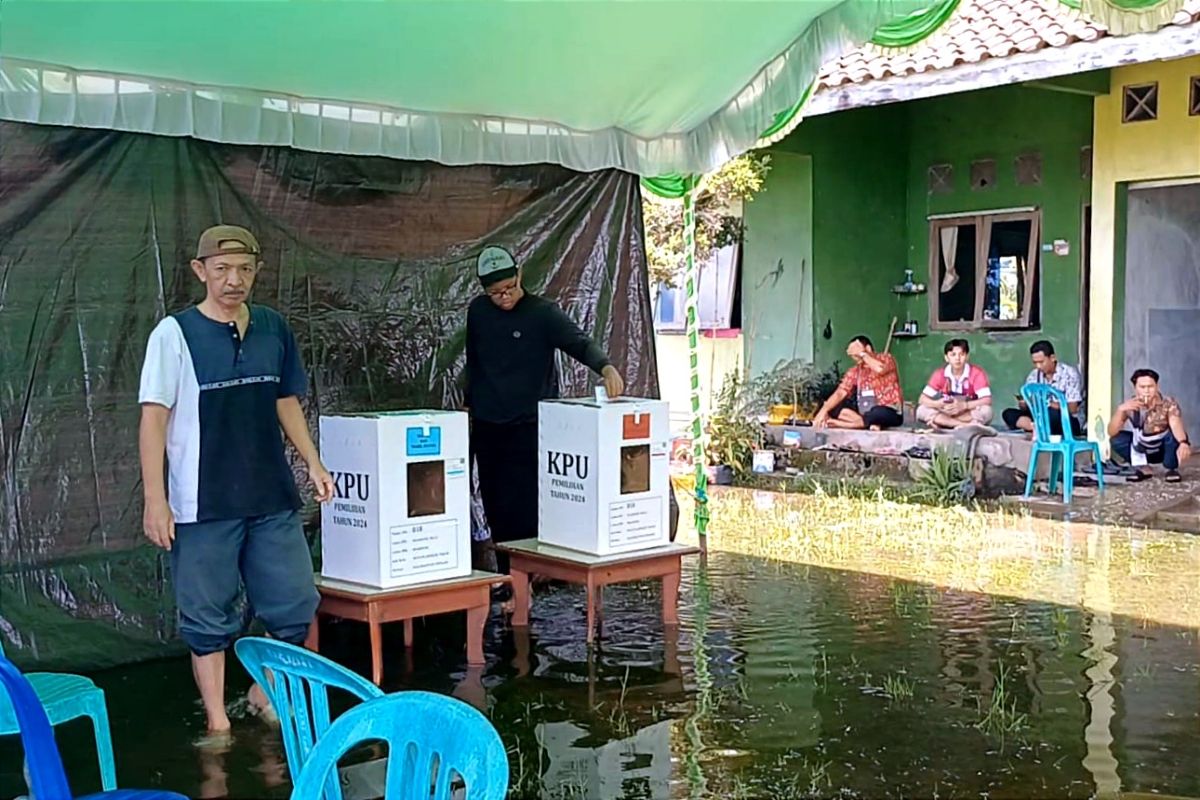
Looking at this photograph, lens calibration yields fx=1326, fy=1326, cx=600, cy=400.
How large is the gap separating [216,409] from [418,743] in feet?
7.91

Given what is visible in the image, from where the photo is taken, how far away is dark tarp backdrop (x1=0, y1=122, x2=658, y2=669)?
4883 millimetres

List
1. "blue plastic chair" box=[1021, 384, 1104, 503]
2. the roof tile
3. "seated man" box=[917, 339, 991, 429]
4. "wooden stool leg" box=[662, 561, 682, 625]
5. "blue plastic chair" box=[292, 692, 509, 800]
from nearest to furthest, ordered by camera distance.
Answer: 1. "blue plastic chair" box=[292, 692, 509, 800]
2. "wooden stool leg" box=[662, 561, 682, 625]
3. "blue plastic chair" box=[1021, 384, 1104, 503]
4. the roof tile
5. "seated man" box=[917, 339, 991, 429]

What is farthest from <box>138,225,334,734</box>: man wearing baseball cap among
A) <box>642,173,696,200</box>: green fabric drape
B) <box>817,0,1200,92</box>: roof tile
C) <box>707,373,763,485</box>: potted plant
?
<box>707,373,763,485</box>: potted plant

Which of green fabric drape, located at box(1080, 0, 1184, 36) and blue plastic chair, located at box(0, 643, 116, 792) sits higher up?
green fabric drape, located at box(1080, 0, 1184, 36)

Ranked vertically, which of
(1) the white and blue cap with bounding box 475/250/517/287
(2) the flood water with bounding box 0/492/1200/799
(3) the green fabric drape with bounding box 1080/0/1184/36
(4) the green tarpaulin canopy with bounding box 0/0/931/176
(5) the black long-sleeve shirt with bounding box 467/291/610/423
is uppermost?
(3) the green fabric drape with bounding box 1080/0/1184/36

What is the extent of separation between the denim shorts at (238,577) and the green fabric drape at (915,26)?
3236mm

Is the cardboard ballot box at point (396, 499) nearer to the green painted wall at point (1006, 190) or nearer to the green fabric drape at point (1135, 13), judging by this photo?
the green fabric drape at point (1135, 13)

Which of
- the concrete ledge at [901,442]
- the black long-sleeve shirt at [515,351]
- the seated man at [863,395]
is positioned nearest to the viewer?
the black long-sleeve shirt at [515,351]

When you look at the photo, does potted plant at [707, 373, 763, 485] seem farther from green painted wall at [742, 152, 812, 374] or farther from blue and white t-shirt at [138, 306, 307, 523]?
blue and white t-shirt at [138, 306, 307, 523]

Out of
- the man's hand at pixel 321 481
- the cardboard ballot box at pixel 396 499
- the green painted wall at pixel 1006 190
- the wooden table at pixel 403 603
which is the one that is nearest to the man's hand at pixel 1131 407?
the green painted wall at pixel 1006 190

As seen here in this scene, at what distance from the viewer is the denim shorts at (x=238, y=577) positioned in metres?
4.07

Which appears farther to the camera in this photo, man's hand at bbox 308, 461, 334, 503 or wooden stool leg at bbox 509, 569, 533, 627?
wooden stool leg at bbox 509, 569, 533, 627

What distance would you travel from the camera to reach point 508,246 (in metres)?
6.36

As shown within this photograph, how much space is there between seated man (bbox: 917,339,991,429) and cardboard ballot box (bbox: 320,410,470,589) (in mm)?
5654
